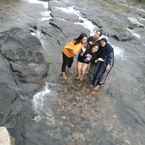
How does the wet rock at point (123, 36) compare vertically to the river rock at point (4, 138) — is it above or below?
below

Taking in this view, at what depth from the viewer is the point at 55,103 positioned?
13188 millimetres

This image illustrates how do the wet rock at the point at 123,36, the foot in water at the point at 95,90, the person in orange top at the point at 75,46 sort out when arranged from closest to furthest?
the person in orange top at the point at 75,46 → the foot in water at the point at 95,90 → the wet rock at the point at 123,36

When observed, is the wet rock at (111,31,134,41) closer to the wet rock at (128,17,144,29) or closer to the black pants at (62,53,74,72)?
the wet rock at (128,17,144,29)

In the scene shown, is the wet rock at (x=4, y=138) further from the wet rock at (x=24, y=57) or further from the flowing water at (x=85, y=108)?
the wet rock at (x=24, y=57)

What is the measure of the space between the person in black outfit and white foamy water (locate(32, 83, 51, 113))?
1986mm

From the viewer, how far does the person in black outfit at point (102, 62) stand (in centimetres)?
1380

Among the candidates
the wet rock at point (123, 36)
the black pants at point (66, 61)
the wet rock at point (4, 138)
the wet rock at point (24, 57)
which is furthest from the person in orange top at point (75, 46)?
the wet rock at point (123, 36)

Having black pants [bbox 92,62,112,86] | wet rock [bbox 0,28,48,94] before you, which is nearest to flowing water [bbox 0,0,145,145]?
black pants [bbox 92,62,112,86]

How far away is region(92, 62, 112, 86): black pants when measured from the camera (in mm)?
14055

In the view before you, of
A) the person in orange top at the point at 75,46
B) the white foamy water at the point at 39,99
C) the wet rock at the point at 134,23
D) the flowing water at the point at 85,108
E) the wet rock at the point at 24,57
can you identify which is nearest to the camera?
the flowing water at the point at 85,108

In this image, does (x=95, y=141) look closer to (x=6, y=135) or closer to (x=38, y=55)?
(x=6, y=135)

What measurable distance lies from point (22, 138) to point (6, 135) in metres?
1.20

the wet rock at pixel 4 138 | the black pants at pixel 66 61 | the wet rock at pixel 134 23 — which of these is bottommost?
the wet rock at pixel 134 23

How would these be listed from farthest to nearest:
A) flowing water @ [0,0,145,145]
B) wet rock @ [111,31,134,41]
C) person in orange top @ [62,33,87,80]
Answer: wet rock @ [111,31,134,41], person in orange top @ [62,33,87,80], flowing water @ [0,0,145,145]
